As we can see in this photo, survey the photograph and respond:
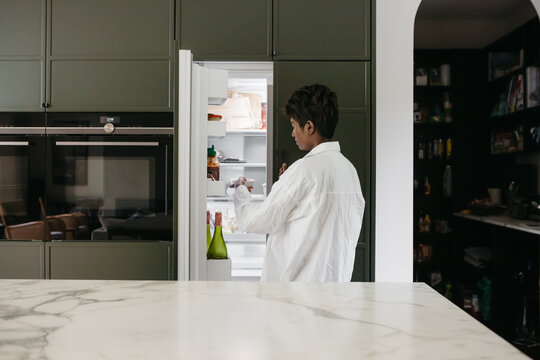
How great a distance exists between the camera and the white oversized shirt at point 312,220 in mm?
1874

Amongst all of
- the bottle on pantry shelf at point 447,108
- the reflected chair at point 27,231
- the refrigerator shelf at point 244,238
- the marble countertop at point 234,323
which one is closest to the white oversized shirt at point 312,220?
the marble countertop at point 234,323

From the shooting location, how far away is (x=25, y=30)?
2879 millimetres

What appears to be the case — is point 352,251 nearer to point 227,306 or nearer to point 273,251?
point 273,251

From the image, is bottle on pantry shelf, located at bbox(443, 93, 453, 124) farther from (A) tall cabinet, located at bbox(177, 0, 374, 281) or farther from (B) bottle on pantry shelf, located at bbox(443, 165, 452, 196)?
(A) tall cabinet, located at bbox(177, 0, 374, 281)

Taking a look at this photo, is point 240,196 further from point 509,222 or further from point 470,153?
point 470,153

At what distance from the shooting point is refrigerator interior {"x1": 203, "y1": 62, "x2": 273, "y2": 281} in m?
2.97

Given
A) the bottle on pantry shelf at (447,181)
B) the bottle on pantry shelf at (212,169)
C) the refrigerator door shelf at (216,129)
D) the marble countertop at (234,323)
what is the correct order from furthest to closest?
the bottle on pantry shelf at (447,181)
the bottle on pantry shelf at (212,169)
the refrigerator door shelf at (216,129)
the marble countertop at (234,323)

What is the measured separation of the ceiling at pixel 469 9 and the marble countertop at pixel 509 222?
1559 millimetres

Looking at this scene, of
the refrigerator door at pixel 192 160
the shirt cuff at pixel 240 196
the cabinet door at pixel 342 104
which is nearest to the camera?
the refrigerator door at pixel 192 160

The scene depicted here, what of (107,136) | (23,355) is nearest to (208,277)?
(107,136)

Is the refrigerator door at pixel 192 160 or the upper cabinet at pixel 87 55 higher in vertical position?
the upper cabinet at pixel 87 55

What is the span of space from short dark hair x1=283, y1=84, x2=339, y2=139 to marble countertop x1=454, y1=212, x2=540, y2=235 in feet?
5.51

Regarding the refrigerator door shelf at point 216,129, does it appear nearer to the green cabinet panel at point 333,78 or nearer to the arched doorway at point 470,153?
the green cabinet panel at point 333,78

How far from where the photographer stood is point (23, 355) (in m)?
0.64
